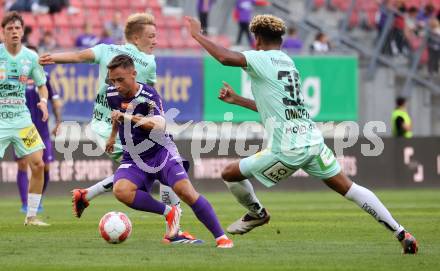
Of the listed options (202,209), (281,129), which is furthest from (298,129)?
(202,209)

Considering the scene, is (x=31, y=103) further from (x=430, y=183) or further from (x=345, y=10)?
(x=345, y=10)

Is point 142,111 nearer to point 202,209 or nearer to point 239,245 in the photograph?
point 202,209

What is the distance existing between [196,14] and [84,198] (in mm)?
16312

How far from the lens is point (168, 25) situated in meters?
27.8

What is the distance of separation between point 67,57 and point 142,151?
1512 millimetres

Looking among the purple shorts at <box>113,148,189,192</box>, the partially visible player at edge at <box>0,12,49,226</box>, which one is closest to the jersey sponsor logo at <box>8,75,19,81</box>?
the partially visible player at edge at <box>0,12,49,226</box>

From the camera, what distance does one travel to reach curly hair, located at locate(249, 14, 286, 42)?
10.9m

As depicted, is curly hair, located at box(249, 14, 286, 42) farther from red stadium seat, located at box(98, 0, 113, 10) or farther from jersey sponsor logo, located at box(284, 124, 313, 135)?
red stadium seat, located at box(98, 0, 113, 10)

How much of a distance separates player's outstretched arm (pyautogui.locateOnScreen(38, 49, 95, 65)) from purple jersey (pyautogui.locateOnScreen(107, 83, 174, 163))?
0.81m

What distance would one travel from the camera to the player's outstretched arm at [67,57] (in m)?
11.8

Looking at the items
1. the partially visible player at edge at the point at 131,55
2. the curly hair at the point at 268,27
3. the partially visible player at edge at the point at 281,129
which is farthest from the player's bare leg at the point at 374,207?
the partially visible player at edge at the point at 131,55

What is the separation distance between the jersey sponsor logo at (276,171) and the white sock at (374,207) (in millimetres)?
639

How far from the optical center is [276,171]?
11.0 meters

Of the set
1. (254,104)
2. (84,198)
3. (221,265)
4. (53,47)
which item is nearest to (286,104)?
(254,104)
